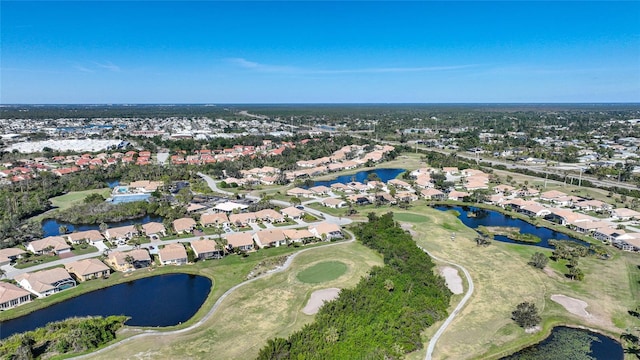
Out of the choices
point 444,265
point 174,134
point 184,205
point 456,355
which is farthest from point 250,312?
point 174,134

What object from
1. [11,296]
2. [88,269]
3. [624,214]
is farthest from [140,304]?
[624,214]

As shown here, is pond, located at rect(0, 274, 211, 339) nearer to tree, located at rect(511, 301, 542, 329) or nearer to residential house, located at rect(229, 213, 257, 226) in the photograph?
residential house, located at rect(229, 213, 257, 226)

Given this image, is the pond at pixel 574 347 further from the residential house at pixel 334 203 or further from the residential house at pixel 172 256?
the residential house at pixel 334 203

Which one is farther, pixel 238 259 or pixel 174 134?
pixel 174 134

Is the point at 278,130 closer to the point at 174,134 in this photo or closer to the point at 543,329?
the point at 174,134

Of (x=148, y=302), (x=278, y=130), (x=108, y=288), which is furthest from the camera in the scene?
(x=278, y=130)

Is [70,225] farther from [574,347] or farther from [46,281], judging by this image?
[574,347]

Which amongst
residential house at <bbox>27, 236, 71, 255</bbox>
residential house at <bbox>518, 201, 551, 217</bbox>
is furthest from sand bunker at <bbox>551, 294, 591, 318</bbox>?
residential house at <bbox>27, 236, 71, 255</bbox>
